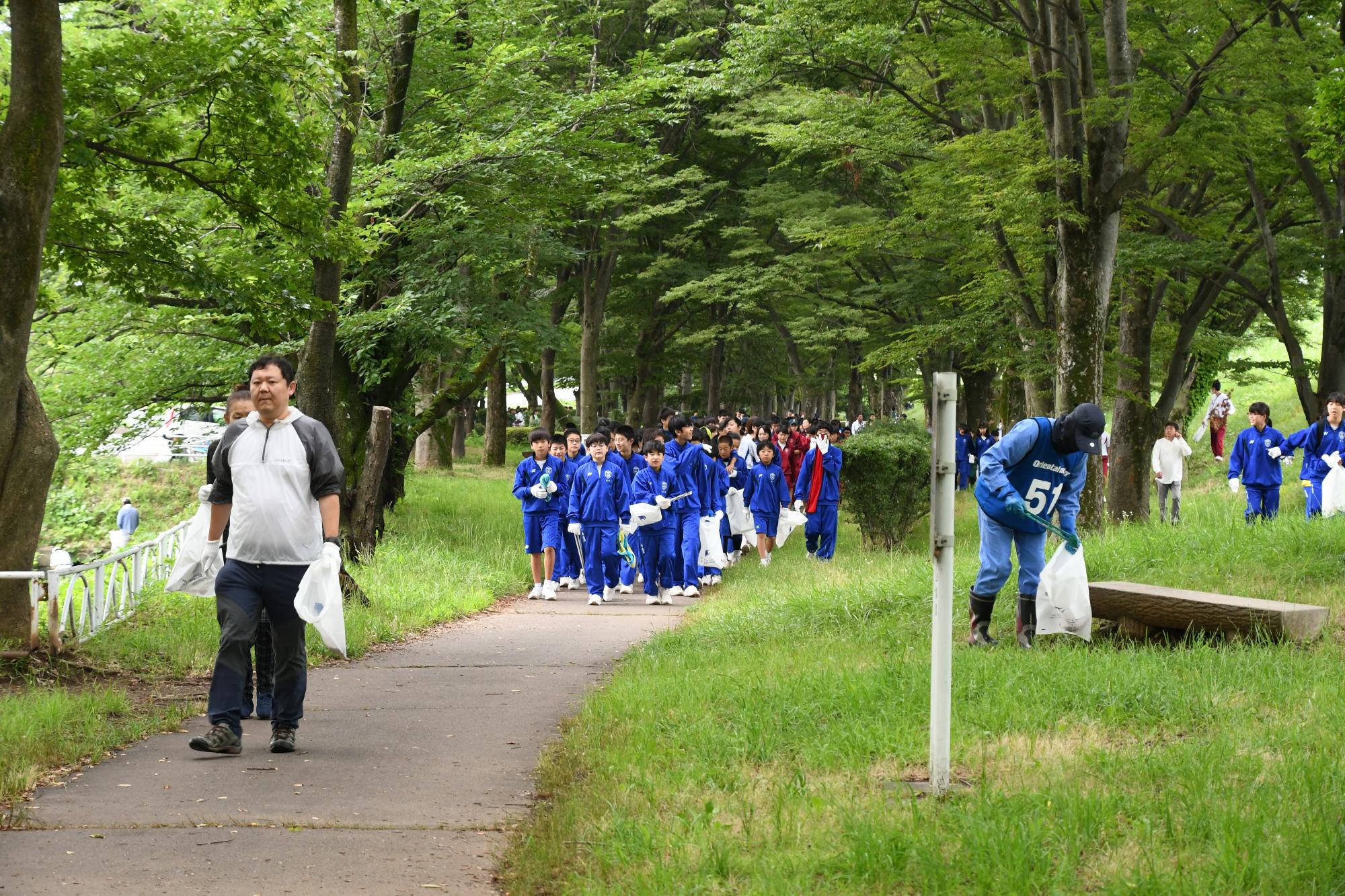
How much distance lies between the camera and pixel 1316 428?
15266 millimetres

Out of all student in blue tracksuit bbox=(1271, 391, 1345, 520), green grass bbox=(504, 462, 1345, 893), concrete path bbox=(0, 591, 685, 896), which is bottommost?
concrete path bbox=(0, 591, 685, 896)

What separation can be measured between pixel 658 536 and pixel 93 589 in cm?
653

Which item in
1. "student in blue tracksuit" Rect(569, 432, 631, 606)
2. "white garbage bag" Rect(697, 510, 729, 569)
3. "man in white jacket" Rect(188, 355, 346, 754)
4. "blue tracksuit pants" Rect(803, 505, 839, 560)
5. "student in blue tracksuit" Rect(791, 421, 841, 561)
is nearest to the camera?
"man in white jacket" Rect(188, 355, 346, 754)

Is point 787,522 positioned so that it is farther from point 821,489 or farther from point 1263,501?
point 1263,501

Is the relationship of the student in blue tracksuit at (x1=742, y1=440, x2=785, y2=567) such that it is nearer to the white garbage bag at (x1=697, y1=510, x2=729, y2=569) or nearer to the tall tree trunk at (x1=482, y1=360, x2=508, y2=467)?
the white garbage bag at (x1=697, y1=510, x2=729, y2=569)

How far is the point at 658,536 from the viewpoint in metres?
14.6

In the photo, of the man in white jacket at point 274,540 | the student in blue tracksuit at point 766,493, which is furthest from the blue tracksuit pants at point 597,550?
the man in white jacket at point 274,540

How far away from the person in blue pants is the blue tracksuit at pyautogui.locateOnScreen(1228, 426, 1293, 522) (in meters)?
6.74

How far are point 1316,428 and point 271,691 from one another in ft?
41.0

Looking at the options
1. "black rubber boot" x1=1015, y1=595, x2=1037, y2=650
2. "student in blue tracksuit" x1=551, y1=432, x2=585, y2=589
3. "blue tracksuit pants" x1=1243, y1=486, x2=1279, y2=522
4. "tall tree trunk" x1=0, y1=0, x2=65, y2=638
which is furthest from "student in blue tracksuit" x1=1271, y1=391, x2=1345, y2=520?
"tall tree trunk" x1=0, y1=0, x2=65, y2=638

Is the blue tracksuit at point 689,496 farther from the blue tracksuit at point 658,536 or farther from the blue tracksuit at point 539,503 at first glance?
the blue tracksuit at point 539,503

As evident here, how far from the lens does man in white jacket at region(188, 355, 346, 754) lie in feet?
21.6

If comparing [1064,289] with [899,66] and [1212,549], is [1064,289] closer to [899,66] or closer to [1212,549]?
[1212,549]

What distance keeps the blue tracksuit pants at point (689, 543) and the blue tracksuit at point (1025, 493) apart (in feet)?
21.6
